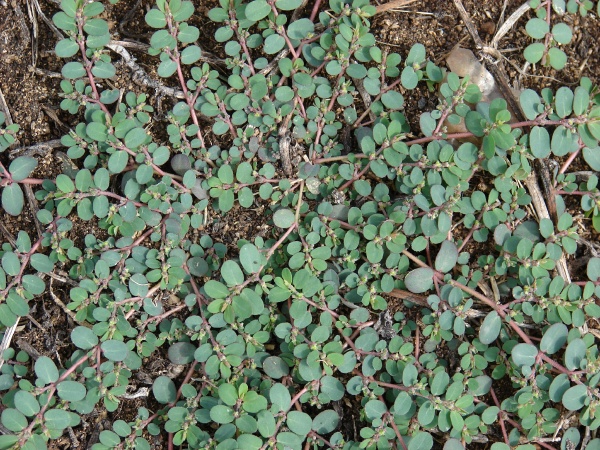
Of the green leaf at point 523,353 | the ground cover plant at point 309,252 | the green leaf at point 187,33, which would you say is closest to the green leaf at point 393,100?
the ground cover plant at point 309,252

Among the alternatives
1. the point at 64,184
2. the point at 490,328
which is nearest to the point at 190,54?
the point at 64,184

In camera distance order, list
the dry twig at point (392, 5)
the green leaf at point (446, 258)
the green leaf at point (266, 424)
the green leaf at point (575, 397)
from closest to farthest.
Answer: the green leaf at point (266, 424) < the green leaf at point (575, 397) < the green leaf at point (446, 258) < the dry twig at point (392, 5)

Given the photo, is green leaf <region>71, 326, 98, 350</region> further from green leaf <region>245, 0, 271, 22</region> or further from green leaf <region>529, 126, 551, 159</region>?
green leaf <region>529, 126, 551, 159</region>

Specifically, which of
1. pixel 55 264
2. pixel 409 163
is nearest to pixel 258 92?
pixel 409 163

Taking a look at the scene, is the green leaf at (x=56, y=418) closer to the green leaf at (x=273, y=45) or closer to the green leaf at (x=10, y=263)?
the green leaf at (x=10, y=263)

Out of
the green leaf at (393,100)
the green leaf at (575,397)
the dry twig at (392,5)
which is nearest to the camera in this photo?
the green leaf at (575,397)

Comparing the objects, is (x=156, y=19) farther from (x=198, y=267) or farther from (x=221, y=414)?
(x=221, y=414)
